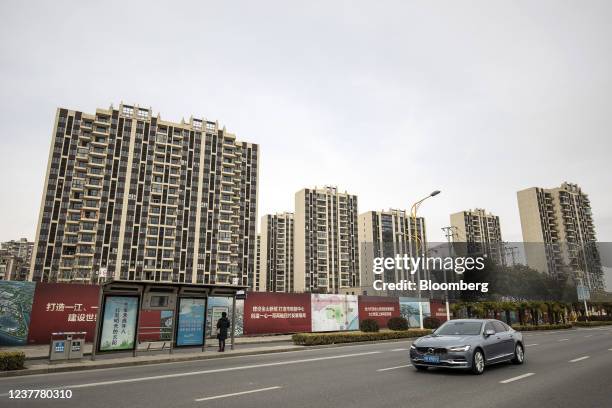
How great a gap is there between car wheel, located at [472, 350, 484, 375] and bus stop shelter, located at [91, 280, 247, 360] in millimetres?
11226

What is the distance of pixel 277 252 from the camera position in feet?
520

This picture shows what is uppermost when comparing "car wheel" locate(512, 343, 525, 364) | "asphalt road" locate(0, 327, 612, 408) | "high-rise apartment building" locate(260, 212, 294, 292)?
"high-rise apartment building" locate(260, 212, 294, 292)

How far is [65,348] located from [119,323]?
222cm

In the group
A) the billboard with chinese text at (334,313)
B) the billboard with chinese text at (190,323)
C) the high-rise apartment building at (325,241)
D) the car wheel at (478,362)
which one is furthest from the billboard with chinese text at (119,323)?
the high-rise apartment building at (325,241)

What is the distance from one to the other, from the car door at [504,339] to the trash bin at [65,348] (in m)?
14.0

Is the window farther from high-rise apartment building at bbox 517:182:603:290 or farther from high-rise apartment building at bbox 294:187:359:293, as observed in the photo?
high-rise apartment building at bbox 517:182:603:290

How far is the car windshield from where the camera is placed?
10831 mm

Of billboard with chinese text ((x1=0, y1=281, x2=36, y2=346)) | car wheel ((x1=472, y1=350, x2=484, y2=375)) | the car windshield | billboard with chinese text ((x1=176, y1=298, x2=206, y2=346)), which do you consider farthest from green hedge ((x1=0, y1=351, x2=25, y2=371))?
car wheel ((x1=472, y1=350, x2=484, y2=375))

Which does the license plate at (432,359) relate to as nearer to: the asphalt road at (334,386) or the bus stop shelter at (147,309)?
the asphalt road at (334,386)

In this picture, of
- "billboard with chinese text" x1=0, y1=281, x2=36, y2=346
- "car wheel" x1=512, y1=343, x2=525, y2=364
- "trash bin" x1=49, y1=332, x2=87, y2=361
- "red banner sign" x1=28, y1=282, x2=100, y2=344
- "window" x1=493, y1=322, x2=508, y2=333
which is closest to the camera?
"window" x1=493, y1=322, x2=508, y2=333

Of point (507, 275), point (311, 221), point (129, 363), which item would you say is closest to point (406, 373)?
point (129, 363)

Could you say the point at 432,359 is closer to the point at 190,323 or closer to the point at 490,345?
the point at 490,345

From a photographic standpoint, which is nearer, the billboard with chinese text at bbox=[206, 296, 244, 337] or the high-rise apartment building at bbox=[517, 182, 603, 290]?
the billboard with chinese text at bbox=[206, 296, 244, 337]

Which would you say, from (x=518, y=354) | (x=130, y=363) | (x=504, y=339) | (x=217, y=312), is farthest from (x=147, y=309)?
(x=518, y=354)
